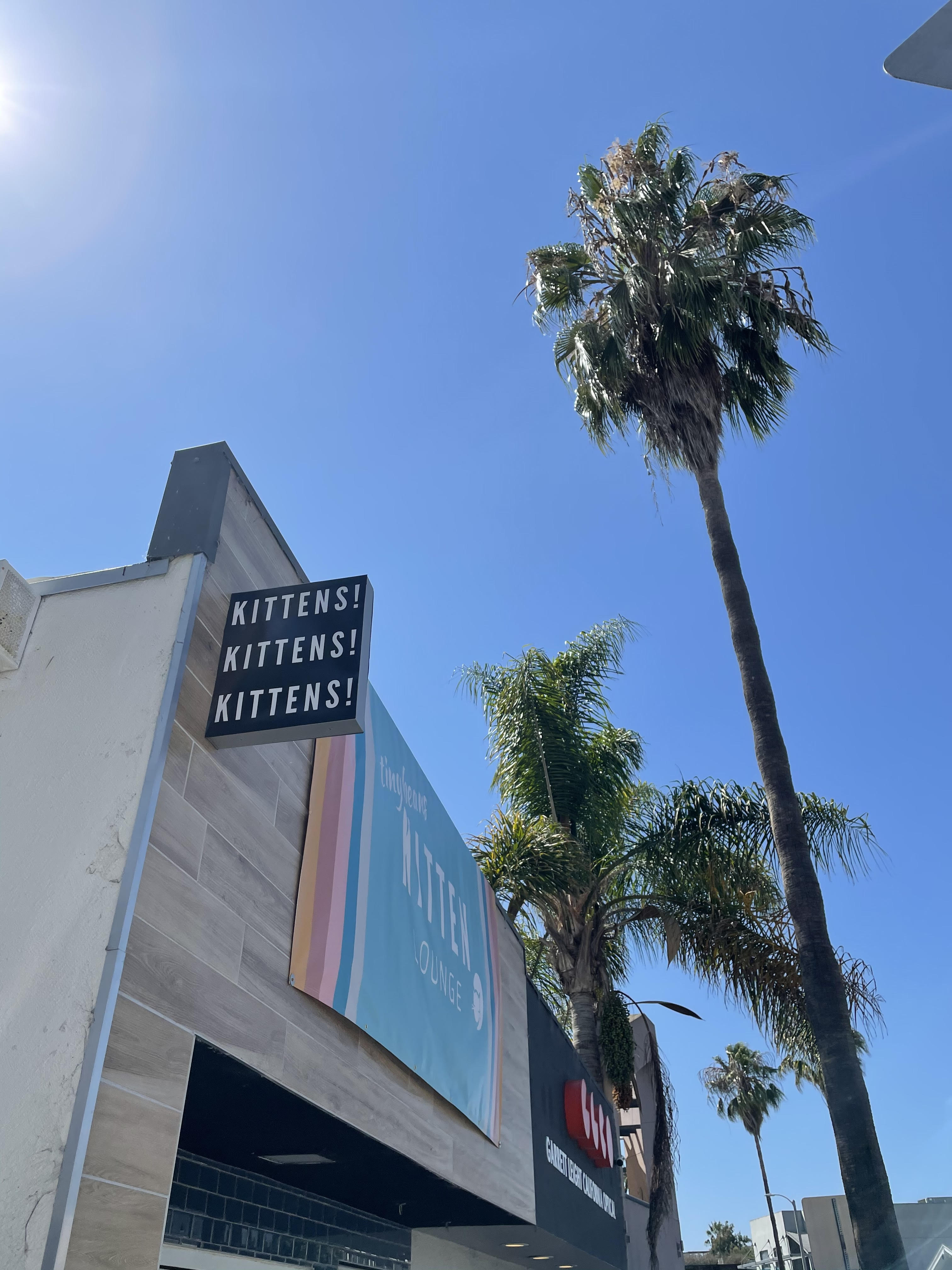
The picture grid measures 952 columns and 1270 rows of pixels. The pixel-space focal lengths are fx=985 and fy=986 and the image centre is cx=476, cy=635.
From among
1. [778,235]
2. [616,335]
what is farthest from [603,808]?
[778,235]

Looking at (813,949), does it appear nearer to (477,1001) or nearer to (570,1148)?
(570,1148)

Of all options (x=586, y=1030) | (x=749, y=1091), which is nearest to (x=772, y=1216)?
(x=749, y=1091)

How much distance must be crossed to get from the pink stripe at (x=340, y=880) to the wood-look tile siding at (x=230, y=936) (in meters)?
0.17

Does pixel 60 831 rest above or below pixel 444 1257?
above

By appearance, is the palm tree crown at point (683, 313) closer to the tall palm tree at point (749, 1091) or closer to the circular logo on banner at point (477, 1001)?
the circular logo on banner at point (477, 1001)

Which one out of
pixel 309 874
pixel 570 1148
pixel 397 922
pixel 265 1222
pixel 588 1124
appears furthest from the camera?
pixel 588 1124


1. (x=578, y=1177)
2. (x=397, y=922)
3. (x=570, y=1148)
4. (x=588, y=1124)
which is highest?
(x=588, y=1124)

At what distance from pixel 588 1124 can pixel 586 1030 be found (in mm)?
3636

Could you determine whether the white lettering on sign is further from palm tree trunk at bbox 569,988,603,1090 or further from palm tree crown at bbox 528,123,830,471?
palm tree crown at bbox 528,123,830,471

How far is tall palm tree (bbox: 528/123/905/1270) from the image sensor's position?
13625 mm

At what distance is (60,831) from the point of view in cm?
423

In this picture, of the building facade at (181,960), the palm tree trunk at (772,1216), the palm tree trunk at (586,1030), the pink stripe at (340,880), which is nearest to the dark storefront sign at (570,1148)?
the palm tree trunk at (586,1030)

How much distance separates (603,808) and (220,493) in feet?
40.9

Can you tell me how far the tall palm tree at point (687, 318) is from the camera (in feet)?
44.7
